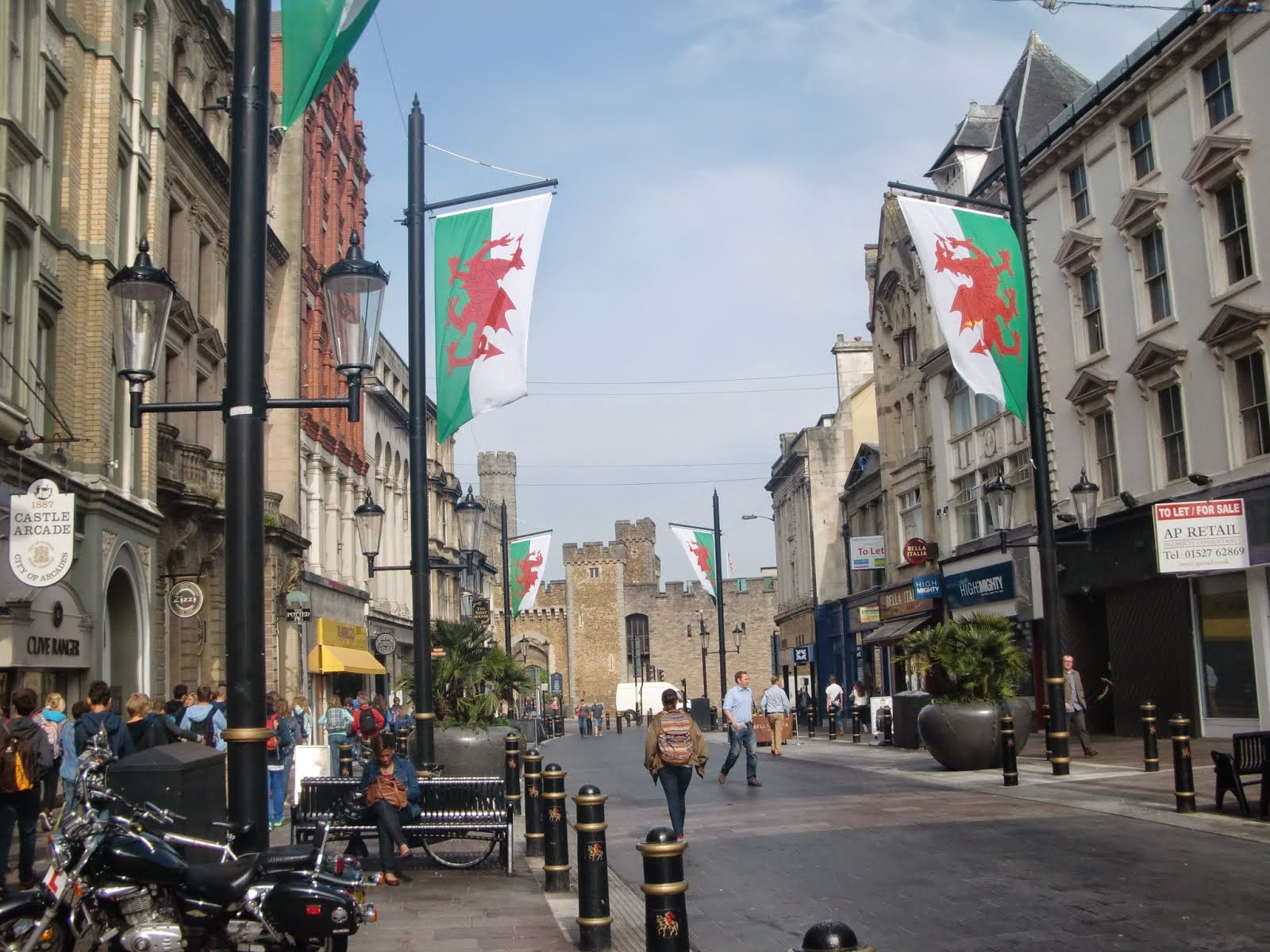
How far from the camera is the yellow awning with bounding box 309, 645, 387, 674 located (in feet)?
Result: 113

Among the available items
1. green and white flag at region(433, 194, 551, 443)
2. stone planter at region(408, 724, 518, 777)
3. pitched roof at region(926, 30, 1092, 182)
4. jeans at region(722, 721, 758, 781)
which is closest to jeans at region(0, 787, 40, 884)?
green and white flag at region(433, 194, 551, 443)

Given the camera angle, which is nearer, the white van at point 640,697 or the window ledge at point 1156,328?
the window ledge at point 1156,328

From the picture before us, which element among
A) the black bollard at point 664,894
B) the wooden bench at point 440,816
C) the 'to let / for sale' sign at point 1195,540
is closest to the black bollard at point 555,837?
the wooden bench at point 440,816

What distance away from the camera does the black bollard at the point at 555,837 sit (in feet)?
34.2

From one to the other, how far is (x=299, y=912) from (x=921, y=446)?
34550mm

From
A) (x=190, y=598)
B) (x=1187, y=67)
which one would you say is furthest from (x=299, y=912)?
(x=1187, y=67)

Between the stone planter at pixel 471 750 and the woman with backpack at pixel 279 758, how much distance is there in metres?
1.64

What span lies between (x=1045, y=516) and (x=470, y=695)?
8.30 m

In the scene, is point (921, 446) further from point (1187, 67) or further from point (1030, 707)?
point (1030, 707)

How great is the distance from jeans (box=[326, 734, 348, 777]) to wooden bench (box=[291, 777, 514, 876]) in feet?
24.8

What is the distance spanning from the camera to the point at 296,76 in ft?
24.4


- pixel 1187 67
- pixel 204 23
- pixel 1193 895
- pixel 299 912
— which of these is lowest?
pixel 1193 895

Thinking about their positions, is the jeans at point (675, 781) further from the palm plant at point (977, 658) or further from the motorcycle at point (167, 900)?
the palm plant at point (977, 658)

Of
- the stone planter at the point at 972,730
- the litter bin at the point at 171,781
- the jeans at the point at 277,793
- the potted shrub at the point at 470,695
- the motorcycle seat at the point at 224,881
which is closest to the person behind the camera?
the motorcycle seat at the point at 224,881
